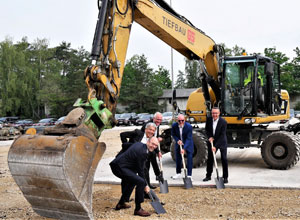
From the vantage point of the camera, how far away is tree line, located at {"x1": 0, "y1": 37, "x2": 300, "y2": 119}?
51.1 m

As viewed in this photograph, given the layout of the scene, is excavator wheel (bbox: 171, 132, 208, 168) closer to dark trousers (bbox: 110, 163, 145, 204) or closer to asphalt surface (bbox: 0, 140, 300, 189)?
asphalt surface (bbox: 0, 140, 300, 189)

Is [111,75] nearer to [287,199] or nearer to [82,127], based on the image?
[82,127]

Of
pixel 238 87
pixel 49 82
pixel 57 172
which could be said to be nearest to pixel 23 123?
pixel 49 82

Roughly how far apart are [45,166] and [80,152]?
Result: 507 mm

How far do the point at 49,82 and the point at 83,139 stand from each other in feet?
163

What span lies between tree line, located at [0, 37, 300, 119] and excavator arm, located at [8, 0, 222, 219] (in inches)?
1666

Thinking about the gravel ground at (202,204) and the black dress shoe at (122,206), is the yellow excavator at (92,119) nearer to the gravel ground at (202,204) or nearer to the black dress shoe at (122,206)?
the gravel ground at (202,204)

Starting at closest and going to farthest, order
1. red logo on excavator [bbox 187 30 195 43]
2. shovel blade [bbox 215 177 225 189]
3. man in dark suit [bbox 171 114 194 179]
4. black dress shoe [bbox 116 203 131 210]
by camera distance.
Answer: black dress shoe [bbox 116 203 131 210]
shovel blade [bbox 215 177 225 189]
man in dark suit [bbox 171 114 194 179]
red logo on excavator [bbox 187 30 195 43]

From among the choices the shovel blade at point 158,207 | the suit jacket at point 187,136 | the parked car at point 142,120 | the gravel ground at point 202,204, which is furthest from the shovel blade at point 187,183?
the parked car at point 142,120

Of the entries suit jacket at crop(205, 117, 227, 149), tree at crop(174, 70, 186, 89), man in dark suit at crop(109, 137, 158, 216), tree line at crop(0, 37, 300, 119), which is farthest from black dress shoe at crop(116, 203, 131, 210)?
tree at crop(174, 70, 186, 89)

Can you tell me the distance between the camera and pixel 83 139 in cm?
541

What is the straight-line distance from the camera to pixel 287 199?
6.76 m

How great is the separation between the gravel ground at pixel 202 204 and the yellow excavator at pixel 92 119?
950 mm

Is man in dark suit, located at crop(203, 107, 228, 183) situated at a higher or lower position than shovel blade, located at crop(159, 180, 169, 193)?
higher
